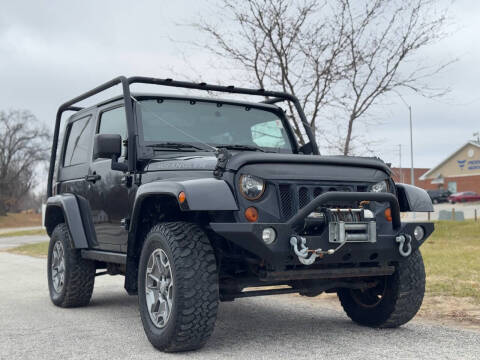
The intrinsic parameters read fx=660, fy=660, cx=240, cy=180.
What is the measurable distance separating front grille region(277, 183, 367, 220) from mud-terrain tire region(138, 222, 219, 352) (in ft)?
2.08

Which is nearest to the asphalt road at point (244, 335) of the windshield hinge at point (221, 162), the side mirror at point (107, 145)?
the windshield hinge at point (221, 162)

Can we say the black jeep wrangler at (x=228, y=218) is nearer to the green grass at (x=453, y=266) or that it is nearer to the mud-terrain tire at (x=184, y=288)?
the mud-terrain tire at (x=184, y=288)

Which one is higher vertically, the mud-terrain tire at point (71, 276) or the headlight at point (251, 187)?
the headlight at point (251, 187)

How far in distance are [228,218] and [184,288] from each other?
0.58 m

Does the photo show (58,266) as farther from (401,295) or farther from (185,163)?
(401,295)

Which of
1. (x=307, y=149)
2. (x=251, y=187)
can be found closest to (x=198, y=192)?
(x=251, y=187)

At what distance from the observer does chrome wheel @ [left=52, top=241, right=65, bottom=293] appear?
744 cm

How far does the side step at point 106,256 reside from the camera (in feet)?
19.6


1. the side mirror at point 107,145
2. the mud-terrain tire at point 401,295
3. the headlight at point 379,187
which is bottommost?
the mud-terrain tire at point 401,295

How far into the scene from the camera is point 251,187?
15.7 ft

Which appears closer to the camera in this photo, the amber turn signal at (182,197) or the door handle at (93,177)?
the amber turn signal at (182,197)

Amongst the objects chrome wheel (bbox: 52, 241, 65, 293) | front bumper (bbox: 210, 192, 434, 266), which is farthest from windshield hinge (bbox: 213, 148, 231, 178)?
chrome wheel (bbox: 52, 241, 65, 293)

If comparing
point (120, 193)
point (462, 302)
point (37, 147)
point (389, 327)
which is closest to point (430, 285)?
point (462, 302)

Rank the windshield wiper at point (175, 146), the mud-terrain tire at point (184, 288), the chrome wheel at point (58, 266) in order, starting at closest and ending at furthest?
the mud-terrain tire at point (184, 288) < the windshield wiper at point (175, 146) < the chrome wheel at point (58, 266)
